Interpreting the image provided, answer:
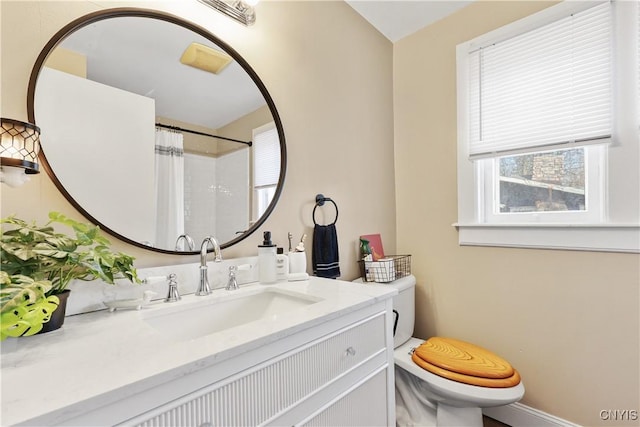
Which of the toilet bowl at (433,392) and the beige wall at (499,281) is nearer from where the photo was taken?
the toilet bowl at (433,392)

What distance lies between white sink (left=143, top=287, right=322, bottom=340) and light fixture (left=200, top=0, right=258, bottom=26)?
3.51ft

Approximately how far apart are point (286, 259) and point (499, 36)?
1597 millimetres

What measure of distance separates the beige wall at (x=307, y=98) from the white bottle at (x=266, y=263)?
93 millimetres

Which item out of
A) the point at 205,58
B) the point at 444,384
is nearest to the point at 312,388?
the point at 444,384

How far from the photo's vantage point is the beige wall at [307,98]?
2.70 ft

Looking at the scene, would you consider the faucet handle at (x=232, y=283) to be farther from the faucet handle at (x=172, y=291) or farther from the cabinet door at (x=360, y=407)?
the cabinet door at (x=360, y=407)

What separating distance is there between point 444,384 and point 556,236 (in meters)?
0.88

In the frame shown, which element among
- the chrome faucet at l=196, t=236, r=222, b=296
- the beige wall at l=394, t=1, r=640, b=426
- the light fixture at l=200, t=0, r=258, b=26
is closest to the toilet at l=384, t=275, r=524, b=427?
the beige wall at l=394, t=1, r=640, b=426

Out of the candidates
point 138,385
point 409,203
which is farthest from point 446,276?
point 138,385

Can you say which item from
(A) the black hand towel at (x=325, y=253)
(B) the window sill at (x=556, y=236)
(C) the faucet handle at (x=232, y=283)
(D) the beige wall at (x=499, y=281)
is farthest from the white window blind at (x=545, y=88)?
(C) the faucet handle at (x=232, y=283)

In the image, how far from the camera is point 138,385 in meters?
0.50

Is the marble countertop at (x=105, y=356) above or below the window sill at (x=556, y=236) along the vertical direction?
below

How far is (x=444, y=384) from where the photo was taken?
1281mm

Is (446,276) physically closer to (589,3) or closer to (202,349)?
(589,3)
